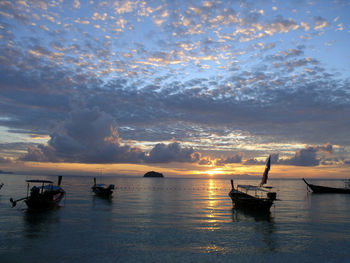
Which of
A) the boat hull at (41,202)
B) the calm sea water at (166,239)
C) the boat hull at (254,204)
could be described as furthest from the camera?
the boat hull at (254,204)

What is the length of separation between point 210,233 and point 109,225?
41.2ft

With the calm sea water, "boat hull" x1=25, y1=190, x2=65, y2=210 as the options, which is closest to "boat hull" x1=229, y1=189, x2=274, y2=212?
the calm sea water

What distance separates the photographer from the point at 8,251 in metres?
21.6

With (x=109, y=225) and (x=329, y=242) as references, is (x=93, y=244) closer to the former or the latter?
(x=109, y=225)

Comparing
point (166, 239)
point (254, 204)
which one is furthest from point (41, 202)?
point (254, 204)

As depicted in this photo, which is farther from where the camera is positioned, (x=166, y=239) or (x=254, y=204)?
(x=254, y=204)

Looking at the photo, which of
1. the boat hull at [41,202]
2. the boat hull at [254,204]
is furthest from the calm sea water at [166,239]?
the boat hull at [254,204]

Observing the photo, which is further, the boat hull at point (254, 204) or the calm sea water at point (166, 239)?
the boat hull at point (254, 204)

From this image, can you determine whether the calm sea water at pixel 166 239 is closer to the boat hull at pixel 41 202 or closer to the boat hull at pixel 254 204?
the boat hull at pixel 41 202

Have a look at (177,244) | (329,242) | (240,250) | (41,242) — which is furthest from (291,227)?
(41,242)

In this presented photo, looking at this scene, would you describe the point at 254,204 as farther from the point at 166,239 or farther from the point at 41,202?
the point at 41,202

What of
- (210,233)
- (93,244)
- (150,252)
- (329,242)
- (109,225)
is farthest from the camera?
(109,225)

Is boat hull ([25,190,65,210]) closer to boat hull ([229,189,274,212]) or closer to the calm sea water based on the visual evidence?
the calm sea water

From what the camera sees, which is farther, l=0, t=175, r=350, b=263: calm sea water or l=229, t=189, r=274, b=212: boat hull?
l=229, t=189, r=274, b=212: boat hull
